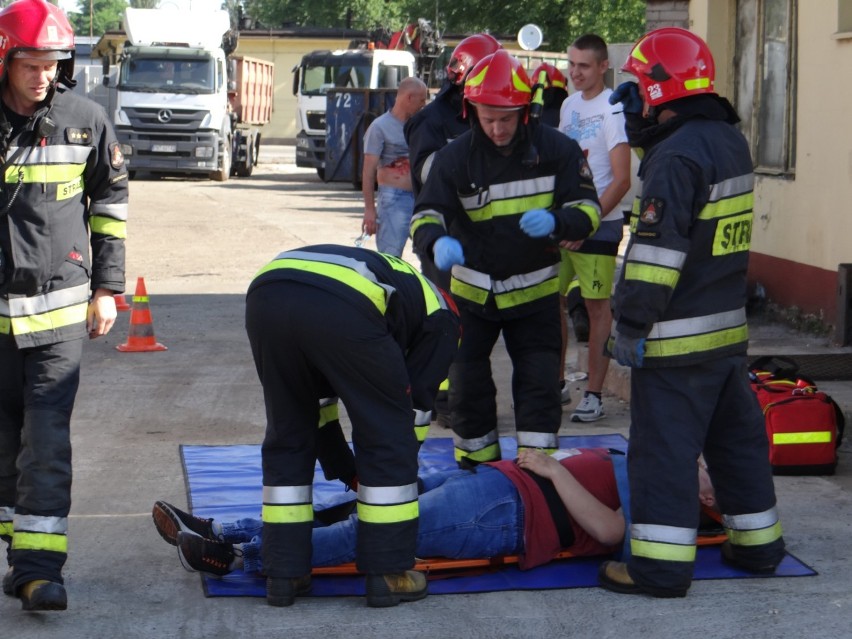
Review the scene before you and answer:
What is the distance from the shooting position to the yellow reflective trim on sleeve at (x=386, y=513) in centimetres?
454

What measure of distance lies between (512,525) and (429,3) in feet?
113

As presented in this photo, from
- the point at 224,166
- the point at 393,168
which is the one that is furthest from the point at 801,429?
the point at 224,166

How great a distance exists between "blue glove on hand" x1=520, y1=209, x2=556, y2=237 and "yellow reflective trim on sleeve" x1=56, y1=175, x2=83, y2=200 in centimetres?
183

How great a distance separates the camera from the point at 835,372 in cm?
805

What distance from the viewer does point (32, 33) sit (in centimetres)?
443

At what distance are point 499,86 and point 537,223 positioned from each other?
0.58 meters

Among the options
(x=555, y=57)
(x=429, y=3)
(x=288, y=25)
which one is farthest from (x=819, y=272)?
(x=288, y=25)

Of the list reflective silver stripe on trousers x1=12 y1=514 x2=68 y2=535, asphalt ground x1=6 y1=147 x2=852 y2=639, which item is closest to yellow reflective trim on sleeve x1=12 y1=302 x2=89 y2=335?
reflective silver stripe on trousers x1=12 y1=514 x2=68 y2=535

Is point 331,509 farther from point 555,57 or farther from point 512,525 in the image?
point 555,57

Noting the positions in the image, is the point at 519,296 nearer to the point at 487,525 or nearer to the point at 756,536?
the point at 487,525

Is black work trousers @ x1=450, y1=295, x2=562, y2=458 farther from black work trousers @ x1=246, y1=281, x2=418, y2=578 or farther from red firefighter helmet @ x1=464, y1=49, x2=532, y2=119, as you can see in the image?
black work trousers @ x1=246, y1=281, x2=418, y2=578

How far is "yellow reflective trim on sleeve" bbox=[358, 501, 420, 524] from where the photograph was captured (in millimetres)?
4535

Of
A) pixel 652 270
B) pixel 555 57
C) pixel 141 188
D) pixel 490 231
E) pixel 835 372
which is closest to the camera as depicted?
pixel 652 270

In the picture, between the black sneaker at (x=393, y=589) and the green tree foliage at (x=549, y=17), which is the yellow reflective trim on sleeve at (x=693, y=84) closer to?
the black sneaker at (x=393, y=589)
